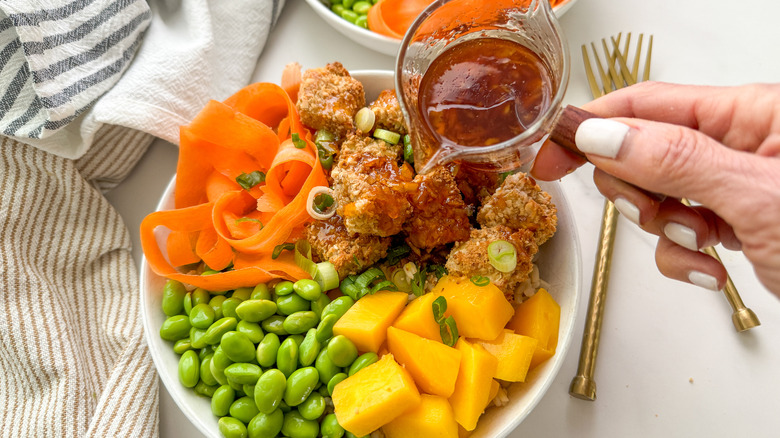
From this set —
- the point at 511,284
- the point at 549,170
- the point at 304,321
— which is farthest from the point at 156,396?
the point at 549,170

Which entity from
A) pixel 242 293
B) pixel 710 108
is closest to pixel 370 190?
pixel 242 293

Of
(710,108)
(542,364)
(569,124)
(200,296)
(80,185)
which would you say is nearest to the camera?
(569,124)

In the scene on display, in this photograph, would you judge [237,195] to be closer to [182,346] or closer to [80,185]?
[182,346]

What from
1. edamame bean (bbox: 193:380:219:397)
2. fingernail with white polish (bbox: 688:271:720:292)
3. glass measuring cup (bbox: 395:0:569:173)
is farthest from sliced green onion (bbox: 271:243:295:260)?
fingernail with white polish (bbox: 688:271:720:292)

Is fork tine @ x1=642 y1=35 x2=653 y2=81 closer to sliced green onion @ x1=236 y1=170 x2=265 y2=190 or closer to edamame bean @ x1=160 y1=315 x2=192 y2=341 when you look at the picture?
sliced green onion @ x1=236 y1=170 x2=265 y2=190

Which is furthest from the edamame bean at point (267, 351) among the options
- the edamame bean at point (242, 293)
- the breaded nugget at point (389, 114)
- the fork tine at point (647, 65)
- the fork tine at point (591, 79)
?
the fork tine at point (647, 65)

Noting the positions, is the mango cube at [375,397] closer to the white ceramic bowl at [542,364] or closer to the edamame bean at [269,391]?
the edamame bean at [269,391]
